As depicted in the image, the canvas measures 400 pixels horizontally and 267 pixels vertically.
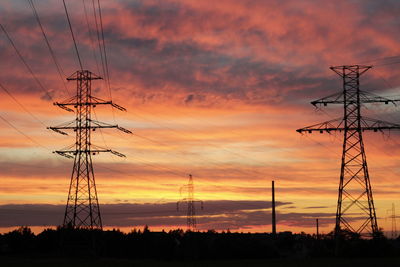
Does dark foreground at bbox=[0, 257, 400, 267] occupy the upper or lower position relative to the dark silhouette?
lower

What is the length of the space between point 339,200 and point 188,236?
64613 millimetres

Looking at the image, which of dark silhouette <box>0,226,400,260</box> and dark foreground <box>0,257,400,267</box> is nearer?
dark foreground <box>0,257,400,267</box>

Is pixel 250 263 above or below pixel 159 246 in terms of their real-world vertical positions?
below

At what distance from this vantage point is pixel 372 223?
70688mm

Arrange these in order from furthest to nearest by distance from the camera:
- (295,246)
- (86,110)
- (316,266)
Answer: (295,246) < (86,110) < (316,266)

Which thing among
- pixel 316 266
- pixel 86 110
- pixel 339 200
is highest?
pixel 86 110

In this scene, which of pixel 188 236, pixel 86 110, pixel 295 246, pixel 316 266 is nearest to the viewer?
pixel 316 266

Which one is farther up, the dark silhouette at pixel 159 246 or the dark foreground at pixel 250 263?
the dark silhouette at pixel 159 246

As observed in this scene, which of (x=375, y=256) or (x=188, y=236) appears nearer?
(x=375, y=256)

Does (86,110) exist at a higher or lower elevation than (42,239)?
higher

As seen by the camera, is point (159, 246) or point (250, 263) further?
point (159, 246)

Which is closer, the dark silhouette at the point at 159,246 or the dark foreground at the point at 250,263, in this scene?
the dark foreground at the point at 250,263

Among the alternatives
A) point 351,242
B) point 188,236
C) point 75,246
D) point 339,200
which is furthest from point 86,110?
point 188,236

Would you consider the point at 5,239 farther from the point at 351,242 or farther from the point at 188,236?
the point at 351,242
